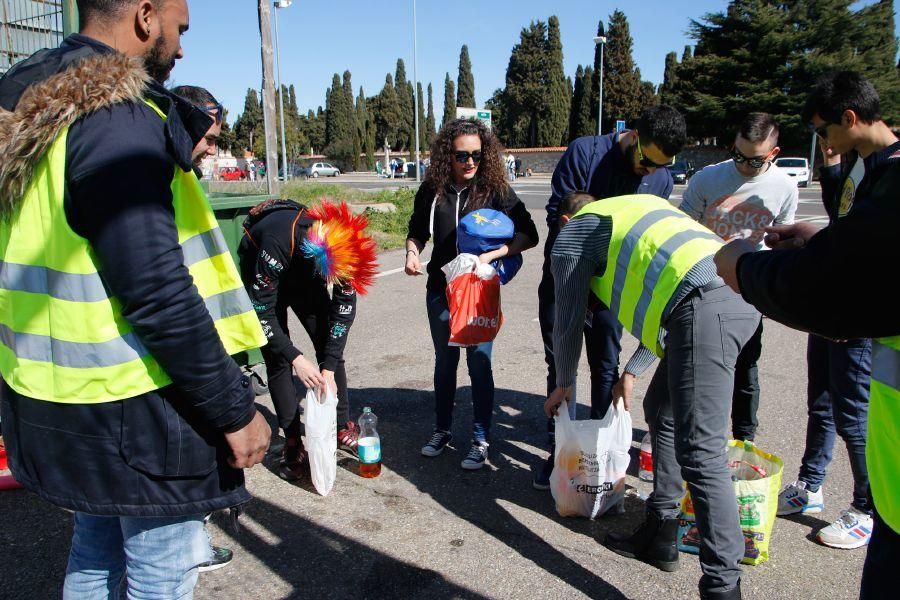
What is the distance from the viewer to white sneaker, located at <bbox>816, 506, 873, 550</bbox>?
2.81 metres

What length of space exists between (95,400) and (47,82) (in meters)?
0.68

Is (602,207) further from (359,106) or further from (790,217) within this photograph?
(359,106)

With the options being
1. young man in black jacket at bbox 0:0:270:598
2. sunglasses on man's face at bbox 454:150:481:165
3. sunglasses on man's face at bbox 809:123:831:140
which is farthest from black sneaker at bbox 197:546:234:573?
sunglasses on man's face at bbox 809:123:831:140

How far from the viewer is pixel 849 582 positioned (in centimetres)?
258

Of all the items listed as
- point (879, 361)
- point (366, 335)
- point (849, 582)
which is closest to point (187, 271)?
point (879, 361)

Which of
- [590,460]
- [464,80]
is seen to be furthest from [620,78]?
[590,460]

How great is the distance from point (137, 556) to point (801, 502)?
2.87 m

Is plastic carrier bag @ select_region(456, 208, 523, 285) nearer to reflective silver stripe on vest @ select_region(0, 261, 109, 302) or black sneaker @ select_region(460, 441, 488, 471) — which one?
black sneaker @ select_region(460, 441, 488, 471)

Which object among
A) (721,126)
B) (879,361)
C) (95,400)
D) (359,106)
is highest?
(359,106)

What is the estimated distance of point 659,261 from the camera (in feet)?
7.45

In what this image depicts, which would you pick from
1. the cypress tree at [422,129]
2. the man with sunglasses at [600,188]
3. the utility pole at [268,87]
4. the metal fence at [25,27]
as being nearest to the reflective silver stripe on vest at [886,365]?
the man with sunglasses at [600,188]

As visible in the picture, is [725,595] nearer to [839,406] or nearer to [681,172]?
[839,406]

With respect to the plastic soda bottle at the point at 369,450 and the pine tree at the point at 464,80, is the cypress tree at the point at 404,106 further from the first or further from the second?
the plastic soda bottle at the point at 369,450

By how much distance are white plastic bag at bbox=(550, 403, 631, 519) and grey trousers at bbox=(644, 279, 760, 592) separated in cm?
63
